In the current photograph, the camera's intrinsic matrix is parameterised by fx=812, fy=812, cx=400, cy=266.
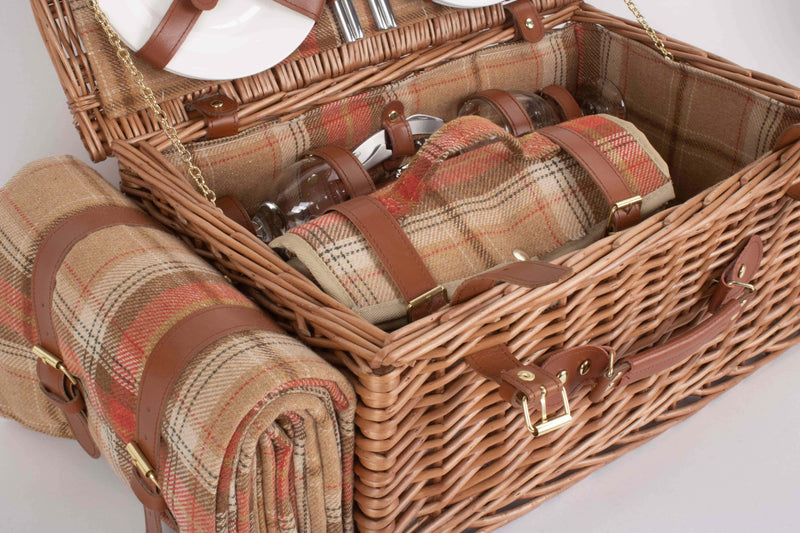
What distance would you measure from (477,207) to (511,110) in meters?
0.36

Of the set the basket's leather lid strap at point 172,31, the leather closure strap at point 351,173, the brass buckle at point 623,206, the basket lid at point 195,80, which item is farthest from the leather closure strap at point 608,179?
the basket's leather lid strap at point 172,31

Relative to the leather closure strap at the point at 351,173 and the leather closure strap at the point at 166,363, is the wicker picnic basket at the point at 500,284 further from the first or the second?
the leather closure strap at the point at 351,173

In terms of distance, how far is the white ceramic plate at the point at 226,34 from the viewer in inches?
46.9

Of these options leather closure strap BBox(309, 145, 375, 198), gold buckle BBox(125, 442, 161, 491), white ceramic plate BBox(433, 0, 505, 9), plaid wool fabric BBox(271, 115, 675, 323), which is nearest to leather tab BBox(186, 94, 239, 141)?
leather closure strap BBox(309, 145, 375, 198)

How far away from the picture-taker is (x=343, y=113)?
1.43 metres

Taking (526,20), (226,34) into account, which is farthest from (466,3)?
(226,34)

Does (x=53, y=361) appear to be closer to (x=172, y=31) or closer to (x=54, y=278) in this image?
(x=54, y=278)

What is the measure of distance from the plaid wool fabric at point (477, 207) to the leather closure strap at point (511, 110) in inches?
5.7

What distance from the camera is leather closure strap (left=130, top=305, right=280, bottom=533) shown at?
854 mm

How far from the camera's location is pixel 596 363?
105 cm

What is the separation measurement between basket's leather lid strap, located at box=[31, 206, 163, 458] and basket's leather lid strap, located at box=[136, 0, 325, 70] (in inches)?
9.8

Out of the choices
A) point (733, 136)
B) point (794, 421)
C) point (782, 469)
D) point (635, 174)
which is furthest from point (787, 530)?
point (733, 136)

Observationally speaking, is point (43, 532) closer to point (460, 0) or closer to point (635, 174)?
point (635, 174)

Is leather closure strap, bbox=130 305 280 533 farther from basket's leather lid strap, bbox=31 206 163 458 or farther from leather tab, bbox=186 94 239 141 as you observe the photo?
leather tab, bbox=186 94 239 141
